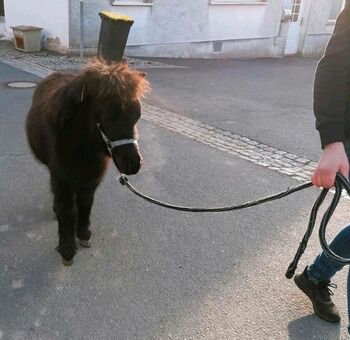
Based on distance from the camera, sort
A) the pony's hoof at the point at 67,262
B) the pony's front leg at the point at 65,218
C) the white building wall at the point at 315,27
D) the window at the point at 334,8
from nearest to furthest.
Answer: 1. the pony's front leg at the point at 65,218
2. the pony's hoof at the point at 67,262
3. the white building wall at the point at 315,27
4. the window at the point at 334,8

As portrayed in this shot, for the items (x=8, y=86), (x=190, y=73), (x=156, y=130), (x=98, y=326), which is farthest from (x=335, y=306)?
(x=190, y=73)

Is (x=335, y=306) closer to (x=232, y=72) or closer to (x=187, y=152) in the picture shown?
(x=187, y=152)

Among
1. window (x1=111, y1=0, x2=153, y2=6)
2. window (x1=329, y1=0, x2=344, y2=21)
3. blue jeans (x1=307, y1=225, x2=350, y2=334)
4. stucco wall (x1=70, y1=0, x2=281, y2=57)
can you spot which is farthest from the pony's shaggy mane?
window (x1=329, y1=0, x2=344, y2=21)

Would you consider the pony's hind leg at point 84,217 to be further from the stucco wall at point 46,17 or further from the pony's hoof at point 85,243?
the stucco wall at point 46,17

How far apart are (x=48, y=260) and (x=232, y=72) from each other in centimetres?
998

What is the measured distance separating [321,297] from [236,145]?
11.3ft

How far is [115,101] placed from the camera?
2430mm

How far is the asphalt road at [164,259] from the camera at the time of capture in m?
2.75

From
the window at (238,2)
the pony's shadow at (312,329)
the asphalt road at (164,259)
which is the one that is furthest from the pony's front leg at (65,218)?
the window at (238,2)

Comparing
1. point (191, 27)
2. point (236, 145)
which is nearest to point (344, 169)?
point (236, 145)

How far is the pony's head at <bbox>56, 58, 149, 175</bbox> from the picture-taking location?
7.98ft

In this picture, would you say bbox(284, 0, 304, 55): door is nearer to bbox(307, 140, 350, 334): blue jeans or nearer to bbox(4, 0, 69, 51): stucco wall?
bbox(4, 0, 69, 51): stucco wall

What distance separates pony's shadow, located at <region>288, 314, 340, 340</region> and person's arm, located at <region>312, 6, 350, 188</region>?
1.20 m

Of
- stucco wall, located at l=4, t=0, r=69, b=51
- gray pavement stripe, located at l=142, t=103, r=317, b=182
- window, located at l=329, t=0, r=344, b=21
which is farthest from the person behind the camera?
window, located at l=329, t=0, r=344, b=21
